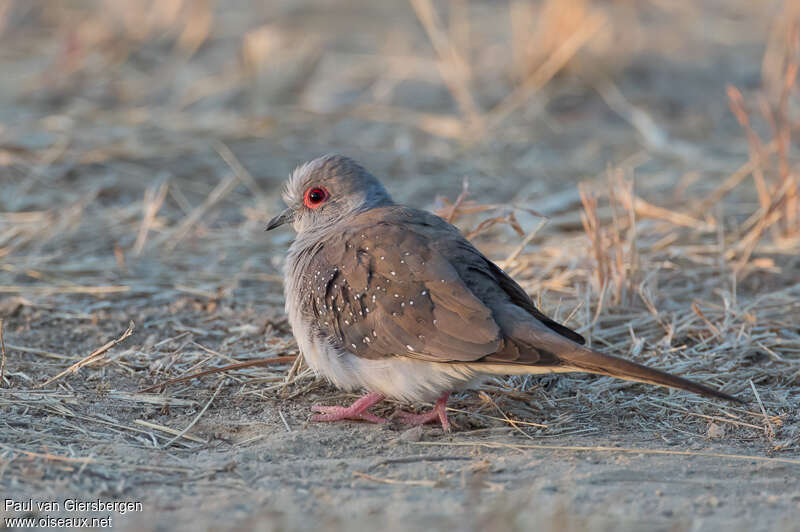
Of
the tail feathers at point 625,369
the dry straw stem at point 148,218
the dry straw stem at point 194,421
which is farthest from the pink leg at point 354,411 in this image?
the dry straw stem at point 148,218

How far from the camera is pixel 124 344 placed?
15.1 ft

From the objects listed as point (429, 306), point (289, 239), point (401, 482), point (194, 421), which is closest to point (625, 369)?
point (429, 306)

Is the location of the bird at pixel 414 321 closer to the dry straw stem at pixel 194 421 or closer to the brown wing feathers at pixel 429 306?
the brown wing feathers at pixel 429 306

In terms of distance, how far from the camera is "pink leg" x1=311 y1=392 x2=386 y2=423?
3803 millimetres

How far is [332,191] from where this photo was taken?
4395 mm

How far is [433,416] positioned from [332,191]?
121 cm

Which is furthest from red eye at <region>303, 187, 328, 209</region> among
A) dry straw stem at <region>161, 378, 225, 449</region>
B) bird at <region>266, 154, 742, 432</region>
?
dry straw stem at <region>161, 378, 225, 449</region>

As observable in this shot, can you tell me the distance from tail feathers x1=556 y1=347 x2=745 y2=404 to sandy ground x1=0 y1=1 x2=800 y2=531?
1.01ft

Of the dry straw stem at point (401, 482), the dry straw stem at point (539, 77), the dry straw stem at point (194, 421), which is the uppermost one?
the dry straw stem at point (539, 77)

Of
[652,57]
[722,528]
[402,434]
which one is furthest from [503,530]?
[652,57]

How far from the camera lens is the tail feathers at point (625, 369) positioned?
10.4ft

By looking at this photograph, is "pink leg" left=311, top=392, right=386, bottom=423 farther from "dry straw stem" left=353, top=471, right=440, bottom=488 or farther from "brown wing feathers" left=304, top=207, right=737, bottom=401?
"dry straw stem" left=353, top=471, right=440, bottom=488

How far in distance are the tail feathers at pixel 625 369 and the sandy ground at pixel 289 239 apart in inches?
12.2

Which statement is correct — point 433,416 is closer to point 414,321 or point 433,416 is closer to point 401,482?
point 414,321
